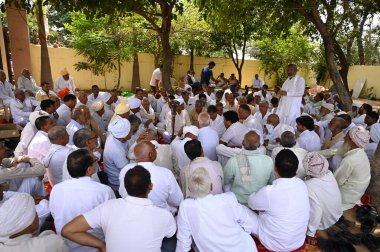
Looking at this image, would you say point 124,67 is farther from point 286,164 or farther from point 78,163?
point 286,164

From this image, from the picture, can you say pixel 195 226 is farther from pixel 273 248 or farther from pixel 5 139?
pixel 5 139

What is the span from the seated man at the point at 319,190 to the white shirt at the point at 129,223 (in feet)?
5.74

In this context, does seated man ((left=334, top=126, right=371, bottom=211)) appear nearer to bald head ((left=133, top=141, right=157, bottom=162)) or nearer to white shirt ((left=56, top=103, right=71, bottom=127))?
bald head ((left=133, top=141, right=157, bottom=162))

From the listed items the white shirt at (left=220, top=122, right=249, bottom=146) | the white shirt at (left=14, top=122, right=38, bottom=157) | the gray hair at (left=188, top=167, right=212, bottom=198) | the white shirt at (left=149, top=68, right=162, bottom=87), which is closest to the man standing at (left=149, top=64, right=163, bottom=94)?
the white shirt at (left=149, top=68, right=162, bottom=87)

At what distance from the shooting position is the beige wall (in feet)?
52.2

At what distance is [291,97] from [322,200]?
4153 mm

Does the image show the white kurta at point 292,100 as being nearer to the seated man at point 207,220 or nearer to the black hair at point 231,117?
the black hair at point 231,117

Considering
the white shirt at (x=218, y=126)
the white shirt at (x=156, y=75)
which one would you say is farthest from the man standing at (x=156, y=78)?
the white shirt at (x=218, y=126)

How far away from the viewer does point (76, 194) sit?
2658 millimetres

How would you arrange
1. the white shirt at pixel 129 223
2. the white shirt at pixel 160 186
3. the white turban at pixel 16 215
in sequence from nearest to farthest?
the white turban at pixel 16 215 < the white shirt at pixel 129 223 < the white shirt at pixel 160 186

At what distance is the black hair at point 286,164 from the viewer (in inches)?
114

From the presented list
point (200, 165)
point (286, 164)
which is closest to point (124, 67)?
point (200, 165)

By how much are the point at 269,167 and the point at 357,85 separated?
18964mm

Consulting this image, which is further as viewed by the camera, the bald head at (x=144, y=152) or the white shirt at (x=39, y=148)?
the white shirt at (x=39, y=148)
